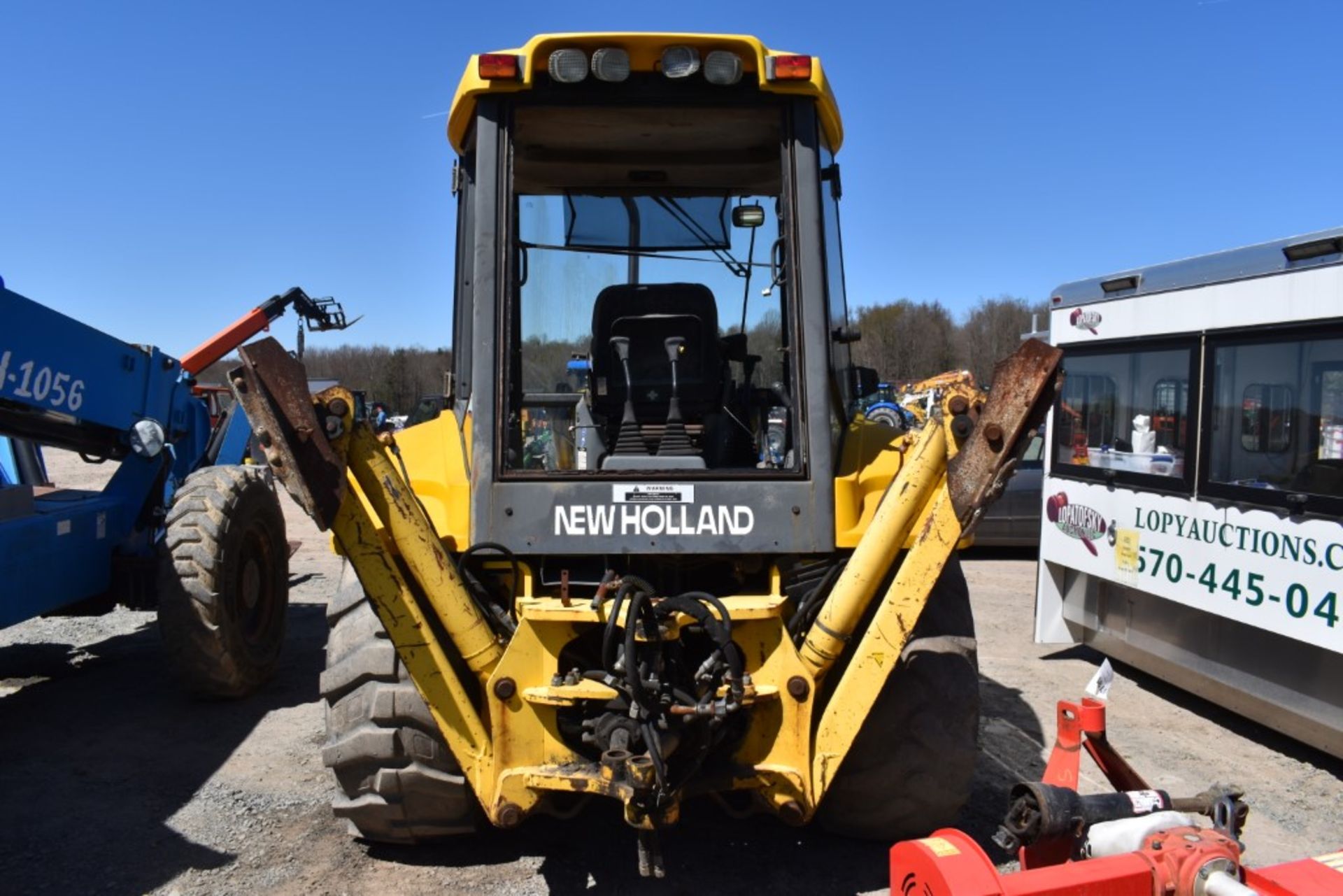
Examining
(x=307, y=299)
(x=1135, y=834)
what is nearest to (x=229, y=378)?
(x=1135, y=834)

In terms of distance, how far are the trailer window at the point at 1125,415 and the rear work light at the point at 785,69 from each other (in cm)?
334

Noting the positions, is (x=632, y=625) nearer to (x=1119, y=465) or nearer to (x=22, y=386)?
(x=22, y=386)

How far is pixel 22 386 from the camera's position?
511 centimetres

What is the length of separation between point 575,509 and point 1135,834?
1.79 metres

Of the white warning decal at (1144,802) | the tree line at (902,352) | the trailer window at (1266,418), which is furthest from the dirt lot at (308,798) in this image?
the tree line at (902,352)

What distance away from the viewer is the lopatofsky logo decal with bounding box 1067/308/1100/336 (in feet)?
22.4

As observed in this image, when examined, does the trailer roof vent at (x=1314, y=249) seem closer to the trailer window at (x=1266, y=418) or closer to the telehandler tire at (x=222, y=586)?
the trailer window at (x=1266, y=418)

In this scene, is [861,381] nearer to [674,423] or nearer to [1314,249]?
Answer: [674,423]

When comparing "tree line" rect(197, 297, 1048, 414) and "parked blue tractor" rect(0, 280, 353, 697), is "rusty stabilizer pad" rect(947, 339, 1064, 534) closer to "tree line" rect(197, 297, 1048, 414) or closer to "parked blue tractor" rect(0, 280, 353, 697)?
"parked blue tractor" rect(0, 280, 353, 697)

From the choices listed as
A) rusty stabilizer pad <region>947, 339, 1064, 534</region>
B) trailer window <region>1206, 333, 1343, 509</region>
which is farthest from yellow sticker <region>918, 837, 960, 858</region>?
trailer window <region>1206, 333, 1343, 509</region>

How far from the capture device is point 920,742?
11.5 ft

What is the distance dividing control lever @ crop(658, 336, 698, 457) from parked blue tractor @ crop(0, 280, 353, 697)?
9.94ft

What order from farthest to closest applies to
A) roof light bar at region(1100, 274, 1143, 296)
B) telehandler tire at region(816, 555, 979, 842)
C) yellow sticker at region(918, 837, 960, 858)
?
roof light bar at region(1100, 274, 1143, 296) → telehandler tire at region(816, 555, 979, 842) → yellow sticker at region(918, 837, 960, 858)

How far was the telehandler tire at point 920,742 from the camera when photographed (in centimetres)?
351
